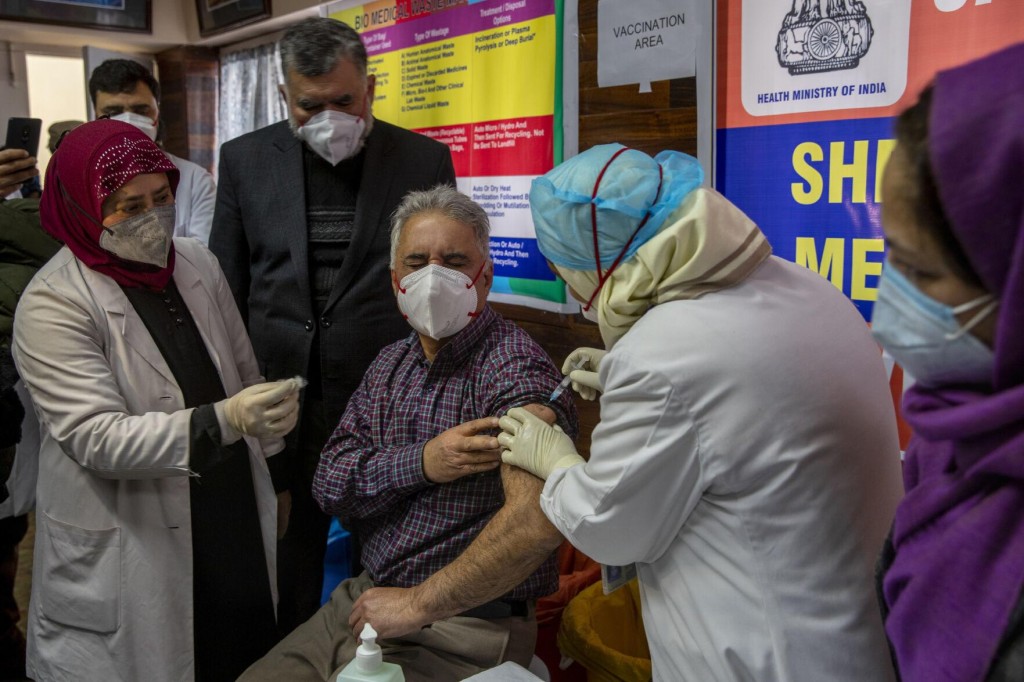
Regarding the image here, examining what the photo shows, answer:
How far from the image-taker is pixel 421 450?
1.76 meters

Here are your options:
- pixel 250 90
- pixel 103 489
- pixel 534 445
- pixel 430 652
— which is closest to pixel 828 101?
pixel 534 445

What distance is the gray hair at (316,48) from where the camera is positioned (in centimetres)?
243

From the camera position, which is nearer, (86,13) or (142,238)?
(142,238)

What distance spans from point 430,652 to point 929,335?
1.27 m

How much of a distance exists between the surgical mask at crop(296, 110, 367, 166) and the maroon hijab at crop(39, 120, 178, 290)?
2.00 ft

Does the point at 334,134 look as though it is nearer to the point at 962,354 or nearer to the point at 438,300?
the point at 438,300

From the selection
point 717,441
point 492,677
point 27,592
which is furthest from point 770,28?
point 27,592

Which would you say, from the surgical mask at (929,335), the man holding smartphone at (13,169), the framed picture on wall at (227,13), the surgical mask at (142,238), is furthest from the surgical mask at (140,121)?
the surgical mask at (929,335)

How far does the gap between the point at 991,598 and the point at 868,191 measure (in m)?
1.38

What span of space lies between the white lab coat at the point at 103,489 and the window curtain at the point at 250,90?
2881 mm

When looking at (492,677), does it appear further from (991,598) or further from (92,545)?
(92,545)

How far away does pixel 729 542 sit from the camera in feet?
3.91

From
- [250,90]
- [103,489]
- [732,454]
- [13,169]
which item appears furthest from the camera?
[250,90]

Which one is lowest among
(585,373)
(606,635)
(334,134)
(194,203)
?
(606,635)
